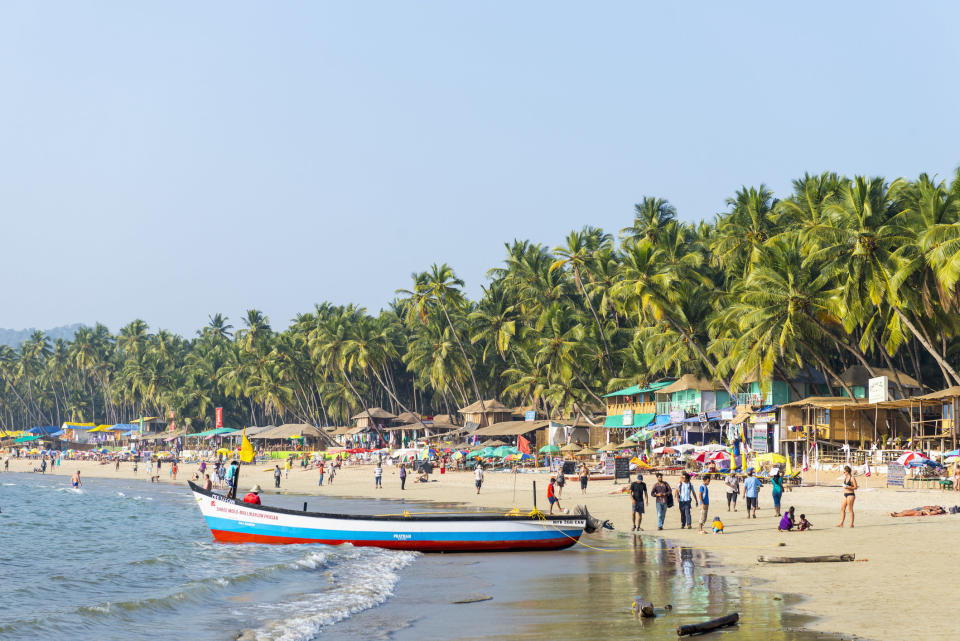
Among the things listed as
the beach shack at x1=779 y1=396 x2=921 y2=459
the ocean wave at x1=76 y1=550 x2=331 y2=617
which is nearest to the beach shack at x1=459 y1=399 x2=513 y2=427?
the beach shack at x1=779 y1=396 x2=921 y2=459

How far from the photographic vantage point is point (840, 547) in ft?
67.6

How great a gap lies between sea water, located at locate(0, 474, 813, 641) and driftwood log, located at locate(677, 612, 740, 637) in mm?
166

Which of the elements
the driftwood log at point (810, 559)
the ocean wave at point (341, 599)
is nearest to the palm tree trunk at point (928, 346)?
the driftwood log at point (810, 559)

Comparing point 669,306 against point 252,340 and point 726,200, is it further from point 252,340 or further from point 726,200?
point 252,340

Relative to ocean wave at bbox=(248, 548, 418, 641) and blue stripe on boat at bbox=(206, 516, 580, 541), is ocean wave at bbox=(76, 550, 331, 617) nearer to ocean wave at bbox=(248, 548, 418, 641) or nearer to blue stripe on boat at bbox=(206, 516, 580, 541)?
ocean wave at bbox=(248, 548, 418, 641)

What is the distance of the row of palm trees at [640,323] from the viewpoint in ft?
147

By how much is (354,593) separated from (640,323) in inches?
2196

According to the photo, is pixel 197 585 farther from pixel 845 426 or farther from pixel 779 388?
pixel 779 388

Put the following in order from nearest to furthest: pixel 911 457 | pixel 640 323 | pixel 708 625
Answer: pixel 708 625 < pixel 911 457 < pixel 640 323

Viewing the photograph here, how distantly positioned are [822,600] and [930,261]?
1154 inches

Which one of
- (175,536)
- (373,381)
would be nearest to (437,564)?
(175,536)

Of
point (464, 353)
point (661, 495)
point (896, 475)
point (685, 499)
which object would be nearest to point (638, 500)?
point (661, 495)

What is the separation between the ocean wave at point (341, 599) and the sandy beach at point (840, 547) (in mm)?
6276

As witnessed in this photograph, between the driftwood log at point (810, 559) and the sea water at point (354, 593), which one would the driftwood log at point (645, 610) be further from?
the driftwood log at point (810, 559)
